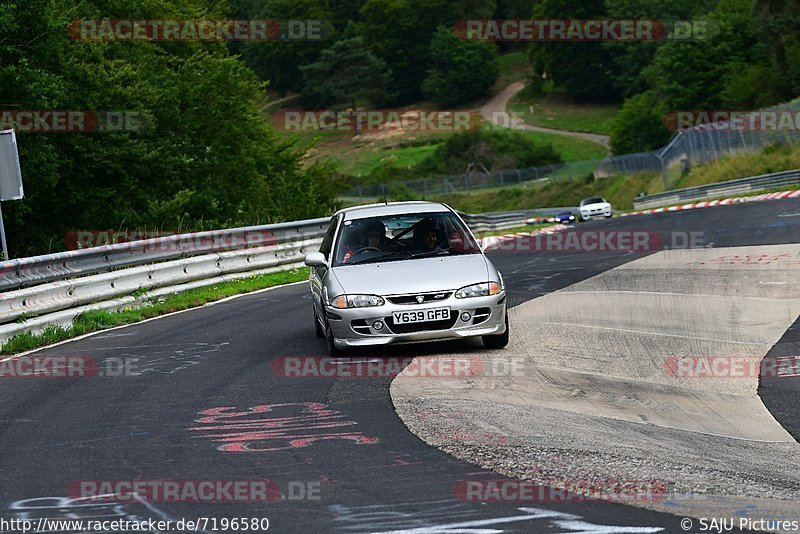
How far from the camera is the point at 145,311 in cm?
1747

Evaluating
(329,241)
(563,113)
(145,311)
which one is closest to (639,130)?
(563,113)

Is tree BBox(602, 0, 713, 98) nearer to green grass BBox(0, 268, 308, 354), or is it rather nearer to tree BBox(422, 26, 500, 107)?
tree BBox(422, 26, 500, 107)

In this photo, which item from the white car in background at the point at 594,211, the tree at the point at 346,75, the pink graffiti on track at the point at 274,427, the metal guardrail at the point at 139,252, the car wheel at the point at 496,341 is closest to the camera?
the pink graffiti on track at the point at 274,427

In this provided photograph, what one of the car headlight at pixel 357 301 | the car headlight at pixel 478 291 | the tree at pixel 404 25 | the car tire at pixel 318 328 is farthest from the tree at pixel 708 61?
the car headlight at pixel 357 301

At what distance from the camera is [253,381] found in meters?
10.8

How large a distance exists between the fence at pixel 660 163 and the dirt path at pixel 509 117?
88.3 feet

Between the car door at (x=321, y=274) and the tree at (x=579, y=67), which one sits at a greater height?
the tree at (x=579, y=67)

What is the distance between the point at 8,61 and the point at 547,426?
25.3m

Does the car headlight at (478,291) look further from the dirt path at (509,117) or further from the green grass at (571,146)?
the dirt path at (509,117)

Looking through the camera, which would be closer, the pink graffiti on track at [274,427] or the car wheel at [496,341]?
the pink graffiti on track at [274,427]

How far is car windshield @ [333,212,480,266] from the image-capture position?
1248 centimetres

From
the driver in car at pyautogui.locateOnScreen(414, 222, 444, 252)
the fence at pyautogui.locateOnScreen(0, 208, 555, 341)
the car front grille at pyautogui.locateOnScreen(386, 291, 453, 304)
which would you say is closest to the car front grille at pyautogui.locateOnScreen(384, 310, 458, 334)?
the car front grille at pyautogui.locateOnScreen(386, 291, 453, 304)

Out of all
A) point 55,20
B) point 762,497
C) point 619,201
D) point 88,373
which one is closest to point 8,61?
point 55,20

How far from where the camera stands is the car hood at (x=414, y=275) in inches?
454
